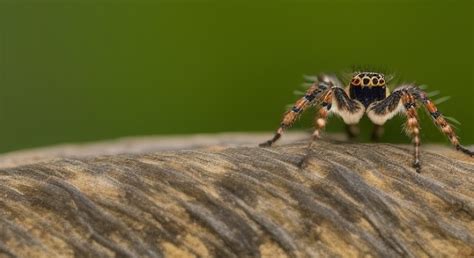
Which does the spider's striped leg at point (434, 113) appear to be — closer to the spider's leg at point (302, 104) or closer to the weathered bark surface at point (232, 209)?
the spider's leg at point (302, 104)

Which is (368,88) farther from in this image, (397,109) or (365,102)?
(397,109)

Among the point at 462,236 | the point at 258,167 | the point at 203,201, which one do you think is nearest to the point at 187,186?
the point at 203,201

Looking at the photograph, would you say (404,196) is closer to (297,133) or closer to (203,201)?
(203,201)

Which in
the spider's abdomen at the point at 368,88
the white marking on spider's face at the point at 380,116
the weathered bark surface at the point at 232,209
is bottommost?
the weathered bark surface at the point at 232,209

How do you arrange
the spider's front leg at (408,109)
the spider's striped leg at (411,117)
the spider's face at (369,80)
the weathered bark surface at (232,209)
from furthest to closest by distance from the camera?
the spider's face at (369,80)
the spider's front leg at (408,109)
the spider's striped leg at (411,117)
the weathered bark surface at (232,209)

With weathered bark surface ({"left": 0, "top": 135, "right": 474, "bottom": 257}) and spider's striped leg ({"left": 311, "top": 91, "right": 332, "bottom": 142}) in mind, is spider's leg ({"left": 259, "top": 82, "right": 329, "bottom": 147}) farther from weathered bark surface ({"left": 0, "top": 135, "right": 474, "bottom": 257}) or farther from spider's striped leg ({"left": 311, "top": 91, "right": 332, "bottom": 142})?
weathered bark surface ({"left": 0, "top": 135, "right": 474, "bottom": 257})

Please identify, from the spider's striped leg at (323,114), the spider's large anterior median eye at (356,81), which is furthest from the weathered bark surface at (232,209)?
the spider's large anterior median eye at (356,81)
